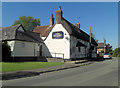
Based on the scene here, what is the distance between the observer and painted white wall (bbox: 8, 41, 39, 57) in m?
21.2

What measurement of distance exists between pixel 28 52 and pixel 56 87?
715 inches

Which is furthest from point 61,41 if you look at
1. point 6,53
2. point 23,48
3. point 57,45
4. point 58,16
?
point 6,53

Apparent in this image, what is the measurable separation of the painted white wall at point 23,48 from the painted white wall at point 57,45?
7.95ft

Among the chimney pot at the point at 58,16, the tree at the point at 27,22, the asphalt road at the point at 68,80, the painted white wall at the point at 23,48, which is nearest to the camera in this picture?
the asphalt road at the point at 68,80

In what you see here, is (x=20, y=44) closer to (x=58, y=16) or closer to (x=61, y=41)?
(x=61, y=41)

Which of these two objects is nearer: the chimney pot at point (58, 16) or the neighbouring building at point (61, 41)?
the neighbouring building at point (61, 41)

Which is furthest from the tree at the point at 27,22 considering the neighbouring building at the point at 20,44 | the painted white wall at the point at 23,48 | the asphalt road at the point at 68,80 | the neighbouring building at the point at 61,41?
the asphalt road at the point at 68,80

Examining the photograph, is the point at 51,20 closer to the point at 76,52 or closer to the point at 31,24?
the point at 76,52

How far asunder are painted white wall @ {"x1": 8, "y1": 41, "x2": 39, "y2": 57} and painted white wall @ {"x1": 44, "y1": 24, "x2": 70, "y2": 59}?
2.42 m

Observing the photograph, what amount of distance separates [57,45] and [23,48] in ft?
21.5

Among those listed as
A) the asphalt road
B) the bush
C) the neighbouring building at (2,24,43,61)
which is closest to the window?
Result: the neighbouring building at (2,24,43,61)

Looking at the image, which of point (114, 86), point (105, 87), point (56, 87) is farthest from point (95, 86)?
point (56, 87)

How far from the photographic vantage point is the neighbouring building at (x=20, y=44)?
69.9ft

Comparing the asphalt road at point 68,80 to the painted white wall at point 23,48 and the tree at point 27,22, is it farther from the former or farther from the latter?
the tree at point 27,22
